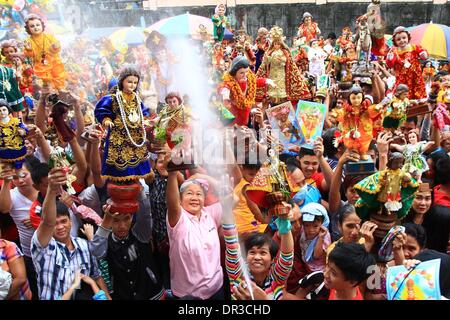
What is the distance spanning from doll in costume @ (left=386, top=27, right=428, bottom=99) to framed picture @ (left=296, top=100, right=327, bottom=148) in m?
1.83

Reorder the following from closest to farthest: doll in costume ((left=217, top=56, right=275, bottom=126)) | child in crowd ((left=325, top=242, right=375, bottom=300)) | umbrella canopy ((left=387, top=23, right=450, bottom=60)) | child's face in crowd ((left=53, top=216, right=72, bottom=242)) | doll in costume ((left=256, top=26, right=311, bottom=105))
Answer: child in crowd ((left=325, top=242, right=375, bottom=300)) → child's face in crowd ((left=53, top=216, right=72, bottom=242)) → doll in costume ((left=217, top=56, right=275, bottom=126)) → doll in costume ((left=256, top=26, right=311, bottom=105)) → umbrella canopy ((left=387, top=23, right=450, bottom=60))

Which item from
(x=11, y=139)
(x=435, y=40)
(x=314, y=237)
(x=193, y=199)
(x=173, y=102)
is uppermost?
(x=435, y=40)

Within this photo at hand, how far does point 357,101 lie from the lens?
15.2 ft

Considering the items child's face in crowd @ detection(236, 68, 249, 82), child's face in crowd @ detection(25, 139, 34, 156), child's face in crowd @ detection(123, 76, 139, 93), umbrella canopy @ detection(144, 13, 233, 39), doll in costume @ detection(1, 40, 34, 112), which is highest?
umbrella canopy @ detection(144, 13, 233, 39)

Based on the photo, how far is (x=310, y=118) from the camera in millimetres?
4949

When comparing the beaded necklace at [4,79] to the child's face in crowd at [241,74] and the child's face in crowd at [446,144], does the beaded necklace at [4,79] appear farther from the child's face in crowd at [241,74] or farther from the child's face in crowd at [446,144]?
the child's face in crowd at [446,144]

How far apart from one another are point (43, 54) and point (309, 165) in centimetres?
256

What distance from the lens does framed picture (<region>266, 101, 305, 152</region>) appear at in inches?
194

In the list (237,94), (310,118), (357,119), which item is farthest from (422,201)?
(237,94)

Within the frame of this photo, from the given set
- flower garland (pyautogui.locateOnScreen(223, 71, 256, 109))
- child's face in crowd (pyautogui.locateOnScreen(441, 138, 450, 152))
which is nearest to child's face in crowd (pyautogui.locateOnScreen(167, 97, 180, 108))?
flower garland (pyautogui.locateOnScreen(223, 71, 256, 109))

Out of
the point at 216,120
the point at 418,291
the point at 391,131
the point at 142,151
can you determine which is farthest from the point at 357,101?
the point at 418,291

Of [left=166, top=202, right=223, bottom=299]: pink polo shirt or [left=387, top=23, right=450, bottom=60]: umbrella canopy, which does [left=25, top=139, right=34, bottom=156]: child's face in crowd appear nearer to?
[left=166, top=202, right=223, bottom=299]: pink polo shirt

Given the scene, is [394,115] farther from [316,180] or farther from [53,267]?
[53,267]
